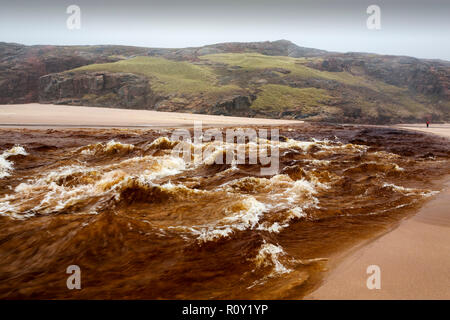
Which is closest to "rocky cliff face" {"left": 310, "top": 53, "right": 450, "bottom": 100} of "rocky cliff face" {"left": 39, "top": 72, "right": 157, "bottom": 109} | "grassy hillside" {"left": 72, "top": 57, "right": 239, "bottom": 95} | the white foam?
"grassy hillside" {"left": 72, "top": 57, "right": 239, "bottom": 95}

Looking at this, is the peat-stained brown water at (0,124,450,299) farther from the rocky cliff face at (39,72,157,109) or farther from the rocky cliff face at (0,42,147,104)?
the rocky cliff face at (0,42,147,104)

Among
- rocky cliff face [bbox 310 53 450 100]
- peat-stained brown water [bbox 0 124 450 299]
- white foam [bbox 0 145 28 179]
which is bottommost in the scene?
peat-stained brown water [bbox 0 124 450 299]

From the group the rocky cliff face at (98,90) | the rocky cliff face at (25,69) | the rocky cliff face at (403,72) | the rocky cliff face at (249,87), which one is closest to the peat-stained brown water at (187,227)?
the rocky cliff face at (249,87)

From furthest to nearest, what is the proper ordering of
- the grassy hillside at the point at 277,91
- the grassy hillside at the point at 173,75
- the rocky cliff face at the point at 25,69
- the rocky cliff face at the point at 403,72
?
the rocky cliff face at the point at 403,72 → the rocky cliff face at the point at 25,69 → the grassy hillside at the point at 173,75 → the grassy hillside at the point at 277,91

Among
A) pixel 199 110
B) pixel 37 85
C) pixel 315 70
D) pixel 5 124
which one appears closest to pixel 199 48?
pixel 315 70

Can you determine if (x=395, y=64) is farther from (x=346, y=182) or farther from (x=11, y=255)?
(x=11, y=255)

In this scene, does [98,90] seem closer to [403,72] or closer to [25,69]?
[25,69]

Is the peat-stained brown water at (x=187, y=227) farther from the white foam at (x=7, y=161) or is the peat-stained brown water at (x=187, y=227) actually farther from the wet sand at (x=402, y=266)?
the wet sand at (x=402, y=266)
